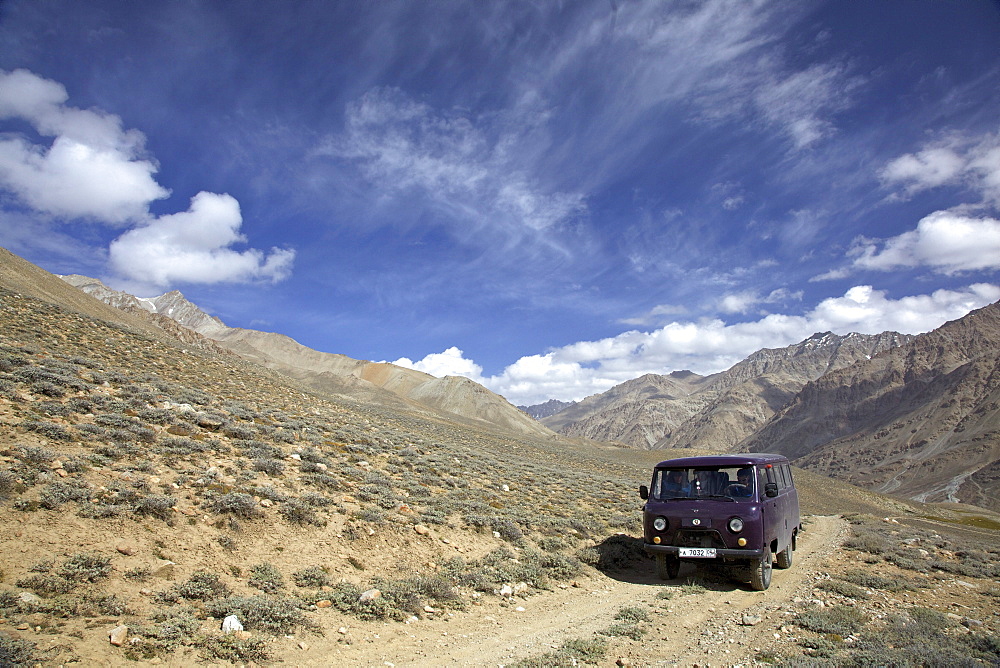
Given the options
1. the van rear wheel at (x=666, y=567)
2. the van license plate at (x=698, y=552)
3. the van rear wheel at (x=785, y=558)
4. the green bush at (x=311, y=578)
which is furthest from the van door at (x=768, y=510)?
the green bush at (x=311, y=578)

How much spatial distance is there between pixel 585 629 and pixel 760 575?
4.22m

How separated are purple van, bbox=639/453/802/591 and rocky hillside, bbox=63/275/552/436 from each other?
3962 inches

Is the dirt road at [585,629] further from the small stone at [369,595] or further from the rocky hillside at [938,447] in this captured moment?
the rocky hillside at [938,447]

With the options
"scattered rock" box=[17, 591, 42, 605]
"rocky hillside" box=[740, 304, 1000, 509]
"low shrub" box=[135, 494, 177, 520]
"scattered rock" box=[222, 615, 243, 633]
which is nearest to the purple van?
"scattered rock" box=[222, 615, 243, 633]

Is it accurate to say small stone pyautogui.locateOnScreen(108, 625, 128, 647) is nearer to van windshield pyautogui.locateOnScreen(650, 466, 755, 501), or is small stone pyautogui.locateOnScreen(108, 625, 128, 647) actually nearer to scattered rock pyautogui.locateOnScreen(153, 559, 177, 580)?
scattered rock pyautogui.locateOnScreen(153, 559, 177, 580)

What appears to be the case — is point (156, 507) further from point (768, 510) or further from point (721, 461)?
point (768, 510)

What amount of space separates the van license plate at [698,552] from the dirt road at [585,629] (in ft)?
1.96

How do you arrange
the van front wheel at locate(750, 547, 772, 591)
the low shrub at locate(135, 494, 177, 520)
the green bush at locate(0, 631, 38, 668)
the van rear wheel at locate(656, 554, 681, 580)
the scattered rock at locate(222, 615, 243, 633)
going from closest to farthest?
the green bush at locate(0, 631, 38, 668) → the scattered rock at locate(222, 615, 243, 633) → the low shrub at locate(135, 494, 177, 520) → the van front wheel at locate(750, 547, 772, 591) → the van rear wheel at locate(656, 554, 681, 580)

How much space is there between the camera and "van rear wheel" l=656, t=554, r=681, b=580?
10.4 metres

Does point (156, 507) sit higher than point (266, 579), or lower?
higher

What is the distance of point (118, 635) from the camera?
17.6 feet

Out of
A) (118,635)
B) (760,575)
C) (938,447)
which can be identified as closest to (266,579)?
(118,635)

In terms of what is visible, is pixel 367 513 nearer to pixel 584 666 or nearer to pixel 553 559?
pixel 553 559

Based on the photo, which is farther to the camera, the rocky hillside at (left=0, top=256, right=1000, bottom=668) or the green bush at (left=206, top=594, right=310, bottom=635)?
the green bush at (left=206, top=594, right=310, bottom=635)
